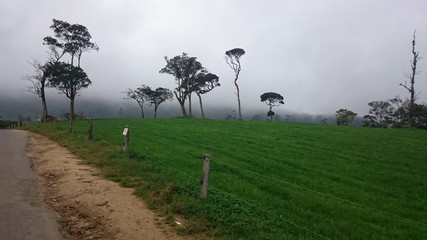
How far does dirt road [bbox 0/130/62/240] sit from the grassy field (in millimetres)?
2647

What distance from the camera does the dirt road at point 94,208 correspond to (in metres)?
7.84

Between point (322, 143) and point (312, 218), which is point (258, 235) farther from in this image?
point (322, 143)

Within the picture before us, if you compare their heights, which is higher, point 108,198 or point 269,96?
point 269,96

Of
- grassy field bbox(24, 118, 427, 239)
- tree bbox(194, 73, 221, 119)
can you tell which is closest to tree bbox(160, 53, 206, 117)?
tree bbox(194, 73, 221, 119)

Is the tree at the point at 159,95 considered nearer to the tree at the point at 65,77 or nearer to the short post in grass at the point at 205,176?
the tree at the point at 65,77

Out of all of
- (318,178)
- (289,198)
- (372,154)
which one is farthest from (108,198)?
(372,154)

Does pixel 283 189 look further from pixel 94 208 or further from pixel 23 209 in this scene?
pixel 23 209

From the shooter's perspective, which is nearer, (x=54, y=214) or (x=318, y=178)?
(x=54, y=214)

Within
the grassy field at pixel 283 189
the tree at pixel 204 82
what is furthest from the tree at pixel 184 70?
the grassy field at pixel 283 189

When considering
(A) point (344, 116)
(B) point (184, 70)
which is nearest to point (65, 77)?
(B) point (184, 70)

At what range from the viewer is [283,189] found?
12.7 metres

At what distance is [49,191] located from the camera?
35.7 feet

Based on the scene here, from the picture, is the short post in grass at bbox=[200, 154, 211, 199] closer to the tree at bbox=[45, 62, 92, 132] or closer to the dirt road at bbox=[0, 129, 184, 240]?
the dirt road at bbox=[0, 129, 184, 240]

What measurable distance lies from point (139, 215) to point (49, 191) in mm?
3813
